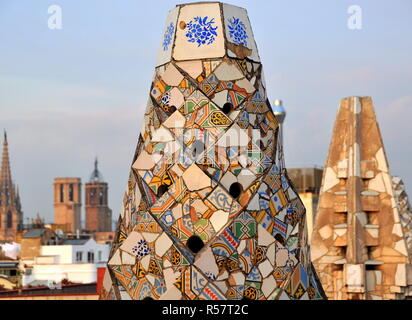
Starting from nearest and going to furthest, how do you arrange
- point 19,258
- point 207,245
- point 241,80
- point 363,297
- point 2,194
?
point 207,245 → point 241,80 → point 363,297 → point 19,258 → point 2,194

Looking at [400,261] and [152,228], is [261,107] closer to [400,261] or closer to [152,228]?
[152,228]

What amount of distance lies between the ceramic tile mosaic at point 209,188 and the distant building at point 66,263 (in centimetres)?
2465

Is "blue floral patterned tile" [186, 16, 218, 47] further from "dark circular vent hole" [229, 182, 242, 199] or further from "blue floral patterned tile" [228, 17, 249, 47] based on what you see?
"dark circular vent hole" [229, 182, 242, 199]

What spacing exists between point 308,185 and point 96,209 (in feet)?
273

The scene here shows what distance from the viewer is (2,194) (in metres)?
108

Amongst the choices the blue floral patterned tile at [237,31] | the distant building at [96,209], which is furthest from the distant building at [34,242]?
the distant building at [96,209]

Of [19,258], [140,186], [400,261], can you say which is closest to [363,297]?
[400,261]

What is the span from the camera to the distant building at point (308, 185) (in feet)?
85.1

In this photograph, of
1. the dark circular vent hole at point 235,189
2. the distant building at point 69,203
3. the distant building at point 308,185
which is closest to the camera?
the dark circular vent hole at point 235,189

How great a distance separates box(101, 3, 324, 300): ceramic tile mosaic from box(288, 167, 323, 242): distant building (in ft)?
50.5

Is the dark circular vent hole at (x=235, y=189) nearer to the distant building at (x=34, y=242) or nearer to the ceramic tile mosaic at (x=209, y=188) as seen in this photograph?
the ceramic tile mosaic at (x=209, y=188)

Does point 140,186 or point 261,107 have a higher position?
point 261,107

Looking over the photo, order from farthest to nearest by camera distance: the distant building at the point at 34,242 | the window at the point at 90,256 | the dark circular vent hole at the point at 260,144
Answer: the window at the point at 90,256 < the distant building at the point at 34,242 < the dark circular vent hole at the point at 260,144

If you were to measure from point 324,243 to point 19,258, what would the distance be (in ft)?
113
